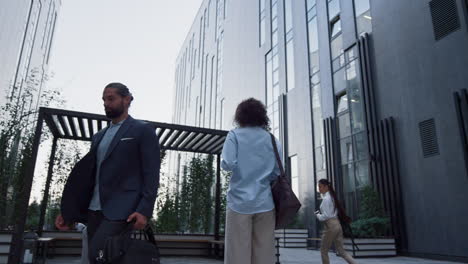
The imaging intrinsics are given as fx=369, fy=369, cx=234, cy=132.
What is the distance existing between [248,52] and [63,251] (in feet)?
67.7

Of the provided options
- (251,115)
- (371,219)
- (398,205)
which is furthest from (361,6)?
(251,115)

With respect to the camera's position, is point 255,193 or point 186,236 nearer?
point 255,193

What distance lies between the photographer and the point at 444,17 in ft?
32.7

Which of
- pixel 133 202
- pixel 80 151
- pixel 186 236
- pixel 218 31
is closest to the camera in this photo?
pixel 133 202

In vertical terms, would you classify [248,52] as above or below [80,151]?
above

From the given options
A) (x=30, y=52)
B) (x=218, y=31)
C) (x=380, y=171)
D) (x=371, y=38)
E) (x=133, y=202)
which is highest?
(x=218, y=31)

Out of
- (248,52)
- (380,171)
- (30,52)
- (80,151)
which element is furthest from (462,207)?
(30,52)

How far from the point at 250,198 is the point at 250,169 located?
19cm

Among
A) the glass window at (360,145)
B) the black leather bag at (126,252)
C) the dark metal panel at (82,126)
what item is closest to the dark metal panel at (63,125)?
the dark metal panel at (82,126)

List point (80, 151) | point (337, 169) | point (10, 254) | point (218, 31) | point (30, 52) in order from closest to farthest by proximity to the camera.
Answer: point (10, 254) → point (80, 151) → point (337, 169) → point (30, 52) → point (218, 31)

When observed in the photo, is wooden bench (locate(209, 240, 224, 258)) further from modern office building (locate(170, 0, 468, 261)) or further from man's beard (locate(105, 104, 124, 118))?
man's beard (locate(105, 104, 124, 118))

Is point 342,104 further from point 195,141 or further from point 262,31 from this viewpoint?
point 262,31

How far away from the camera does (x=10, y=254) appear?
5.38 m

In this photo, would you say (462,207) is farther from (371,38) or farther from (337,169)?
(371,38)
